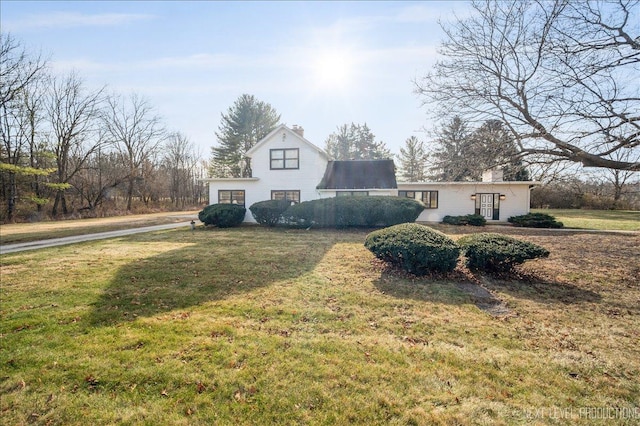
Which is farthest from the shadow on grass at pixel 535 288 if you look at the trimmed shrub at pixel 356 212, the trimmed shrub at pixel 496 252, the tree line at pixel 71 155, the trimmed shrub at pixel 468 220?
the tree line at pixel 71 155

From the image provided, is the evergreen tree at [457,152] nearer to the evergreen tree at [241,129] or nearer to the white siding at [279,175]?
the white siding at [279,175]

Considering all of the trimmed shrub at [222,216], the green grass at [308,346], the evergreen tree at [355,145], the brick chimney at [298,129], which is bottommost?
the green grass at [308,346]

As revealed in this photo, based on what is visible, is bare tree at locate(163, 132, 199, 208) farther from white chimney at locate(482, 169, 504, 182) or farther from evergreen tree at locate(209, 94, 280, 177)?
white chimney at locate(482, 169, 504, 182)

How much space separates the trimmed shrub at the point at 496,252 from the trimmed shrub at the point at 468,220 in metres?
12.6

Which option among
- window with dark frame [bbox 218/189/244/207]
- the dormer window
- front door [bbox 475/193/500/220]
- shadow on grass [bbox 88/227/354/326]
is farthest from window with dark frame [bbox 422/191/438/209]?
window with dark frame [bbox 218/189/244/207]

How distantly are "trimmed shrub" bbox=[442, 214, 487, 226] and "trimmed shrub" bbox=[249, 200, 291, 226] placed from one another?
427 inches

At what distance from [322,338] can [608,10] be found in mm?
10453

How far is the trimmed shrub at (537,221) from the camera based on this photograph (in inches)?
694

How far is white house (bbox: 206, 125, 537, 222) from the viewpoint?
61.8ft

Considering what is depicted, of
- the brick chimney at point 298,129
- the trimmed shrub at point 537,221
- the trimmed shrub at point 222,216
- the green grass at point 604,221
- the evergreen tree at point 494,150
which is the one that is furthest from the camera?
the brick chimney at point 298,129

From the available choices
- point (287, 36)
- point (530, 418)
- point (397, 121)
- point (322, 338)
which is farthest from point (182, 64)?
point (530, 418)

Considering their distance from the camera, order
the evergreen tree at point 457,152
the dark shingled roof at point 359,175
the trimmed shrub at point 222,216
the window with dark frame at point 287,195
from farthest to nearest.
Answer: the dark shingled roof at point 359,175, the window with dark frame at point 287,195, the trimmed shrub at point 222,216, the evergreen tree at point 457,152

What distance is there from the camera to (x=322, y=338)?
434 centimetres

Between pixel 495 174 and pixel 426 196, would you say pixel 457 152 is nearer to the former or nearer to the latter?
pixel 495 174
